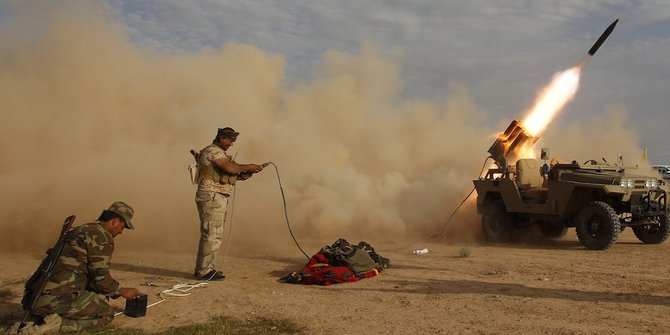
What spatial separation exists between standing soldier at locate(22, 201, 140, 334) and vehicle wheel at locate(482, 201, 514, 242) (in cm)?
903

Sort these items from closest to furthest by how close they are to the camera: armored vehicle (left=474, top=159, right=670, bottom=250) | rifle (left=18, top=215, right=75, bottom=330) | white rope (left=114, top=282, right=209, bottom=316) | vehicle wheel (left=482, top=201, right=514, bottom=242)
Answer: rifle (left=18, top=215, right=75, bottom=330), white rope (left=114, top=282, right=209, bottom=316), armored vehicle (left=474, top=159, right=670, bottom=250), vehicle wheel (left=482, top=201, right=514, bottom=242)

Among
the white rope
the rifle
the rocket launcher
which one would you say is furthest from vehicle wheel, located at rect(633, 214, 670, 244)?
the rifle

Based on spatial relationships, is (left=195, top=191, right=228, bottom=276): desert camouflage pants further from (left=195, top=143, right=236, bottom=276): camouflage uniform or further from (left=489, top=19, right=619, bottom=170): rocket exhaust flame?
(left=489, top=19, right=619, bottom=170): rocket exhaust flame

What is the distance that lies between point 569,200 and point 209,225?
6978mm

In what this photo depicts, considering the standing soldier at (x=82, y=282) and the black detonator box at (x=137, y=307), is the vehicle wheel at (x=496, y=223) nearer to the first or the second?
the black detonator box at (x=137, y=307)

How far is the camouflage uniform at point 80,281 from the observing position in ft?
17.2

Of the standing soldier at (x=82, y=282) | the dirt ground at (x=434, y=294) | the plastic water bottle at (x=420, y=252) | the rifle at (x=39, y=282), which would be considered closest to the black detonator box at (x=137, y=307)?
the dirt ground at (x=434, y=294)

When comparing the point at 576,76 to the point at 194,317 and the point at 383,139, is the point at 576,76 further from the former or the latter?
the point at 194,317

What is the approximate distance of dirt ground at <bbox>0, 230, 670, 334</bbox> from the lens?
557 centimetres

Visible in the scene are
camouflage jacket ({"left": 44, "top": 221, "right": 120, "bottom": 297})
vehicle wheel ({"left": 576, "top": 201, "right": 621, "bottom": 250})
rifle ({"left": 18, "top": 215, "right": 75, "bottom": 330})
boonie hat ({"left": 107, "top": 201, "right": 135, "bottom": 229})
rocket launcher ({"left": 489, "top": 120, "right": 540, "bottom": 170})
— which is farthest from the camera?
rocket launcher ({"left": 489, "top": 120, "right": 540, "bottom": 170})

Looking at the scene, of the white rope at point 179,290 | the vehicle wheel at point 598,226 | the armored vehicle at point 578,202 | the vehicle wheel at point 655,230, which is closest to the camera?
the white rope at point 179,290

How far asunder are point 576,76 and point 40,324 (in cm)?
1194

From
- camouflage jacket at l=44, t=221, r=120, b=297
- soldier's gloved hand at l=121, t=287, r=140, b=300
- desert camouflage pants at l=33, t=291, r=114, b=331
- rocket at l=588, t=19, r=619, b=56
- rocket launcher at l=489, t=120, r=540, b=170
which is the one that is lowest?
desert camouflage pants at l=33, t=291, r=114, b=331

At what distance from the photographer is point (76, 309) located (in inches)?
209
